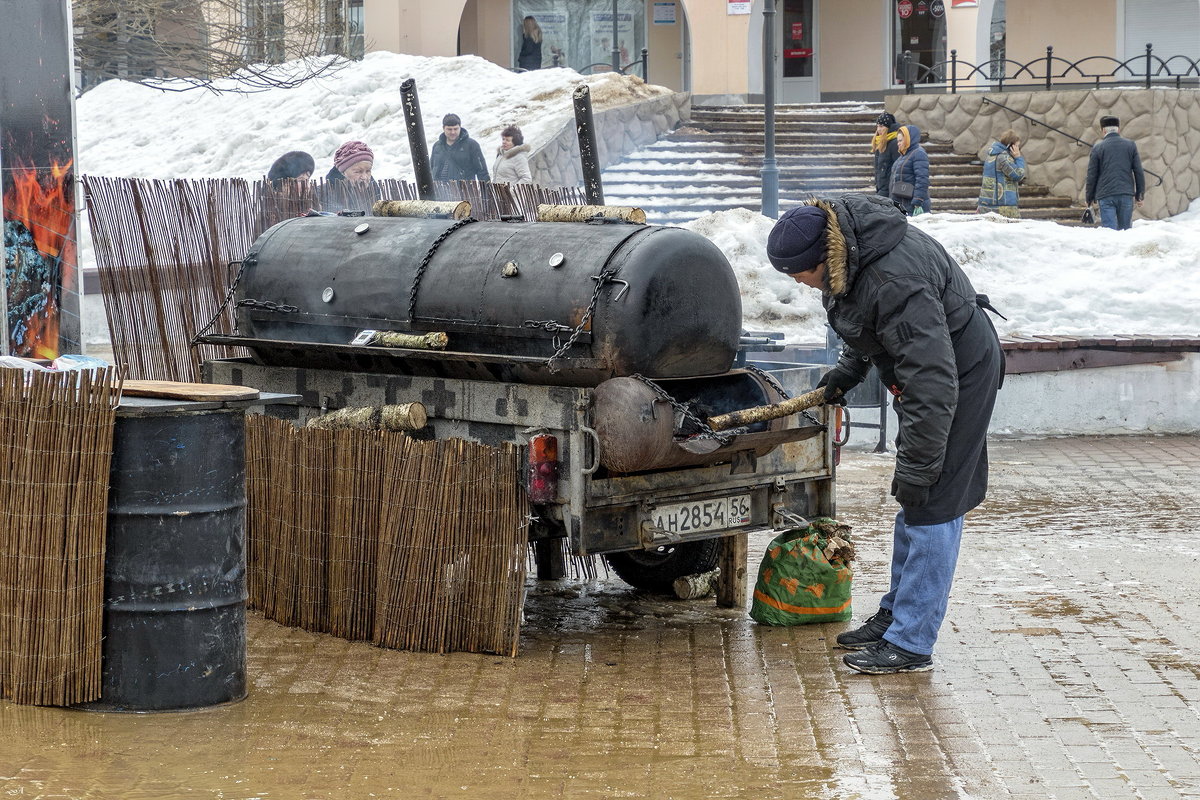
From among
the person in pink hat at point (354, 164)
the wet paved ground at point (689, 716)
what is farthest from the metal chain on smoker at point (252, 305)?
the person in pink hat at point (354, 164)

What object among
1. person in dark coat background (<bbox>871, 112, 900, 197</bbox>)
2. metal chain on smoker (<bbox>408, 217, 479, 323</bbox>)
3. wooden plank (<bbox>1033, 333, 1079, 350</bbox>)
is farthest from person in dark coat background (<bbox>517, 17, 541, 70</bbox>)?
metal chain on smoker (<bbox>408, 217, 479, 323</bbox>)

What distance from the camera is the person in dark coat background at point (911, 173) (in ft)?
59.7

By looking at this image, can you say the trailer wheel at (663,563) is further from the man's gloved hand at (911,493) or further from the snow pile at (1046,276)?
the snow pile at (1046,276)

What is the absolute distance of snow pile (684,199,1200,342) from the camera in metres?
14.5

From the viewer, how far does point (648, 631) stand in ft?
23.6

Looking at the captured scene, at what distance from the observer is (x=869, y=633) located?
677 cm

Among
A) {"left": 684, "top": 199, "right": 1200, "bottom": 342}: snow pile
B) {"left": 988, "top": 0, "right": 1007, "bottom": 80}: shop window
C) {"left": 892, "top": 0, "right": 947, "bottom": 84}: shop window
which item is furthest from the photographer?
{"left": 892, "top": 0, "right": 947, "bottom": 84}: shop window

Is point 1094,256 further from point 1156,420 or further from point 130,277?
point 130,277

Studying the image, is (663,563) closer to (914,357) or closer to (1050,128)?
(914,357)

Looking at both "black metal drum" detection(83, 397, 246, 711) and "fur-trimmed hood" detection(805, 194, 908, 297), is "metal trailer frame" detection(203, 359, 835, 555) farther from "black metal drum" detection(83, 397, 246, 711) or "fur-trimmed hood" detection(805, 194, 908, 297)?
"black metal drum" detection(83, 397, 246, 711)

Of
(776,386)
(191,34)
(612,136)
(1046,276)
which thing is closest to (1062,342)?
(1046,276)

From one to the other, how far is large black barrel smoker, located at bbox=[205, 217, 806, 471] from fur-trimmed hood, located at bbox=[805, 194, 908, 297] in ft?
2.49

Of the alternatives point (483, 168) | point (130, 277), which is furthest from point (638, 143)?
point (130, 277)

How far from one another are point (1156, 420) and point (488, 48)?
21.3 meters
